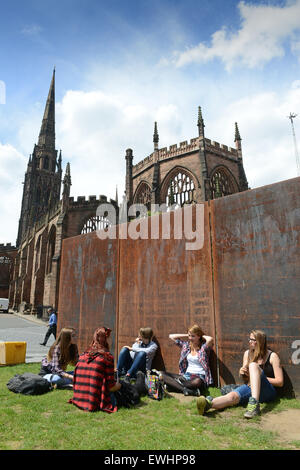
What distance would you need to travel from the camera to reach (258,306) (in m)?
4.56

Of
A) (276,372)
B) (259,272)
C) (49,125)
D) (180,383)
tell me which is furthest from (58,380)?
(49,125)

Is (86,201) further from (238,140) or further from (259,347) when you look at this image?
(259,347)

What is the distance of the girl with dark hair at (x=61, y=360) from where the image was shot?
473 cm

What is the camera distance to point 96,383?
3.65 m

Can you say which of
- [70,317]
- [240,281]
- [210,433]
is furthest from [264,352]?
[70,317]

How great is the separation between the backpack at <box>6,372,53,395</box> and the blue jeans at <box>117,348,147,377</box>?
4.12 feet

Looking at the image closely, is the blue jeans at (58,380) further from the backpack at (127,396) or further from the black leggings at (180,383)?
the black leggings at (180,383)

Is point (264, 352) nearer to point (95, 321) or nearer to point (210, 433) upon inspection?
point (210, 433)

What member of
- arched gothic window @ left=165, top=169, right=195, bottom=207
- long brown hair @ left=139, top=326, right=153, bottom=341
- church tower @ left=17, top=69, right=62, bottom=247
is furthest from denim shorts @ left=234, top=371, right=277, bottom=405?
church tower @ left=17, top=69, right=62, bottom=247

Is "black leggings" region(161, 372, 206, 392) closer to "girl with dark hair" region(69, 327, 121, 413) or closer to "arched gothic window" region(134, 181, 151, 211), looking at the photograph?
"girl with dark hair" region(69, 327, 121, 413)

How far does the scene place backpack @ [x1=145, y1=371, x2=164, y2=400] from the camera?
4.25 metres

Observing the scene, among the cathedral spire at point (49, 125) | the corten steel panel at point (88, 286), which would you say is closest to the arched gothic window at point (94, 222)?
the corten steel panel at point (88, 286)

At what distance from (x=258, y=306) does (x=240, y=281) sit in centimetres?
46

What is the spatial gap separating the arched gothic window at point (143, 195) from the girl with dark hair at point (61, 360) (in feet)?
89.5
